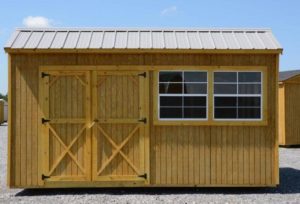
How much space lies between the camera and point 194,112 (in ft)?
31.7

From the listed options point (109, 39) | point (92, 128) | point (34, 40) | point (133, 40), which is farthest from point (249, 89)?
point (34, 40)

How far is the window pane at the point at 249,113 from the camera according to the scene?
9.72m

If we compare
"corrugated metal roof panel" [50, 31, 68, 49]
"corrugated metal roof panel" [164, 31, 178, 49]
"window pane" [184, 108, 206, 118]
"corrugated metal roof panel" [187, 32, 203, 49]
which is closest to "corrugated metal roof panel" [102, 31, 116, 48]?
"corrugated metal roof panel" [50, 31, 68, 49]

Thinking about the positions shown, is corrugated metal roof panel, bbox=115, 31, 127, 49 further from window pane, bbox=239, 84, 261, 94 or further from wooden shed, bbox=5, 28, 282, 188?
window pane, bbox=239, 84, 261, 94

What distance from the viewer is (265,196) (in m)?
9.28

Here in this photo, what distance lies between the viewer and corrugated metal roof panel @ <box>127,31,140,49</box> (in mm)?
9648

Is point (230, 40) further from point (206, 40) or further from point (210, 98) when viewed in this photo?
point (210, 98)

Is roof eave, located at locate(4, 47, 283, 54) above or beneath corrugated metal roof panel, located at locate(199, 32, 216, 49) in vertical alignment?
beneath

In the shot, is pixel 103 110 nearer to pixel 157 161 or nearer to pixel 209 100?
pixel 157 161

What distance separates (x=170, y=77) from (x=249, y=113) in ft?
6.52

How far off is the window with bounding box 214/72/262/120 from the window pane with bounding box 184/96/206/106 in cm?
30

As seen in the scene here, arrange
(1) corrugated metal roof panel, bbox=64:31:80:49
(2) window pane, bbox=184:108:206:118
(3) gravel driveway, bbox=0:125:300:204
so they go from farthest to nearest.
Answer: (2) window pane, bbox=184:108:206:118
(1) corrugated metal roof panel, bbox=64:31:80:49
(3) gravel driveway, bbox=0:125:300:204

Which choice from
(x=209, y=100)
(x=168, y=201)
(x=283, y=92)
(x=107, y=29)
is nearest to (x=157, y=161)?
(x=168, y=201)

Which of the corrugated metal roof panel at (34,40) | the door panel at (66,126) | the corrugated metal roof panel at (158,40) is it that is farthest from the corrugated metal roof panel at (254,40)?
the corrugated metal roof panel at (34,40)
